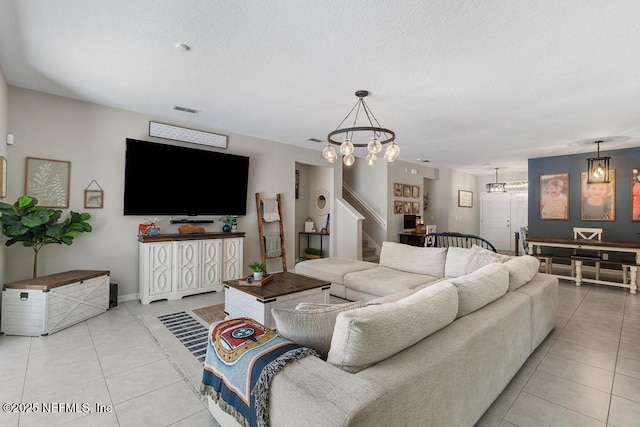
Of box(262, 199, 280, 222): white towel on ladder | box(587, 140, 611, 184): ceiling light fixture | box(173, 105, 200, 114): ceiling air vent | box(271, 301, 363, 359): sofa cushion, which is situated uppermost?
box(173, 105, 200, 114): ceiling air vent

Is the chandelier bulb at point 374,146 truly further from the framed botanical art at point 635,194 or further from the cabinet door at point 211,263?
the framed botanical art at point 635,194

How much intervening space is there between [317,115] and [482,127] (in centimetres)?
266

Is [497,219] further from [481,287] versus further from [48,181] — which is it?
[48,181]

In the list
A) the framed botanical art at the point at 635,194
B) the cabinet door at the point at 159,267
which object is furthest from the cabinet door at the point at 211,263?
the framed botanical art at the point at 635,194

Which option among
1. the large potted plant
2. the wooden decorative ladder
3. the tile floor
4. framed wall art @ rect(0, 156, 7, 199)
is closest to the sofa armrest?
the tile floor

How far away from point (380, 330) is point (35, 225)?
3587 mm

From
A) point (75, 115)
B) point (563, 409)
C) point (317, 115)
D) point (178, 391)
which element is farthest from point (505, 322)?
point (75, 115)

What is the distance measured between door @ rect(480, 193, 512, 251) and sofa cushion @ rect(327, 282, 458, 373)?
10050mm

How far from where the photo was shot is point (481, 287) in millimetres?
2119

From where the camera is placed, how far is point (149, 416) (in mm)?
1865

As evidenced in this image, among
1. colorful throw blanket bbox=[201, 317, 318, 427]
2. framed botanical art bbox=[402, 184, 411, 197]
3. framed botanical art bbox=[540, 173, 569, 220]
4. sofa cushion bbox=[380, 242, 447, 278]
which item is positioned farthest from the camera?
framed botanical art bbox=[402, 184, 411, 197]

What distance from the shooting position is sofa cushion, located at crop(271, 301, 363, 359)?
1.48m

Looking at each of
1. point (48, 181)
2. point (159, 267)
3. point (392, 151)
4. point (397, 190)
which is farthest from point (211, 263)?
point (397, 190)

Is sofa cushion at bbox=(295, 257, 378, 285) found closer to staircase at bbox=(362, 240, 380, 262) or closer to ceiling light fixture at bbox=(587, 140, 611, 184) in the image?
staircase at bbox=(362, 240, 380, 262)
